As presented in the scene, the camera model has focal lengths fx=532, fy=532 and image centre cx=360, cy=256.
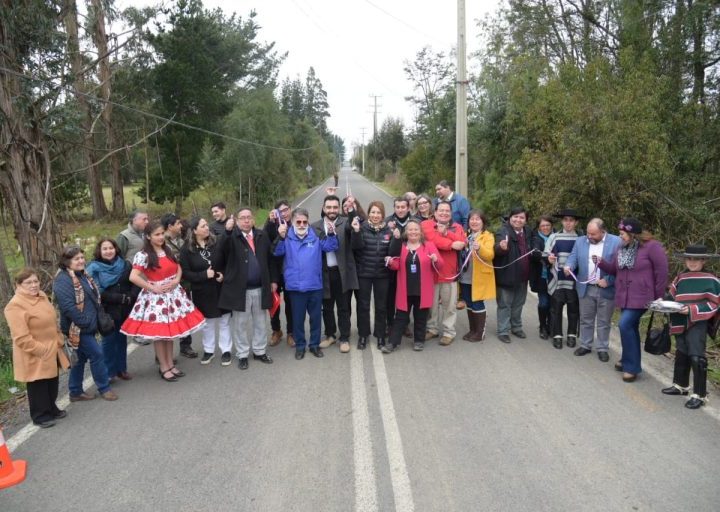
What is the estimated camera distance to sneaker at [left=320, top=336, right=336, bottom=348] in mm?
6925

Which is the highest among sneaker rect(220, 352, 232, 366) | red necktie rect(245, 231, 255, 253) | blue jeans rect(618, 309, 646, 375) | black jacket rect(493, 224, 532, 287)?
red necktie rect(245, 231, 255, 253)

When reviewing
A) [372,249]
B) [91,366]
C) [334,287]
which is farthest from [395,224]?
[91,366]

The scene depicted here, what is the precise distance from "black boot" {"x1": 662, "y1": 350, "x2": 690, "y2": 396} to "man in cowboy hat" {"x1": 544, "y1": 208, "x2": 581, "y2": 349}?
1558mm

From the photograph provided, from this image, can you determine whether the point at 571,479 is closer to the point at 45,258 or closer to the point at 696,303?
the point at 696,303

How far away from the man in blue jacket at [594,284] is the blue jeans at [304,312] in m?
3.11

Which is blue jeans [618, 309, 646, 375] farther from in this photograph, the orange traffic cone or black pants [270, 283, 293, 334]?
the orange traffic cone

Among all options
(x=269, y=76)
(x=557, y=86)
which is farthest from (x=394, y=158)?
(x=557, y=86)

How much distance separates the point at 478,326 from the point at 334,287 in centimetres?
203

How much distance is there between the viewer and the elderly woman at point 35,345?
182 inches

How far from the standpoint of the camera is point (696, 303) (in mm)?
5168

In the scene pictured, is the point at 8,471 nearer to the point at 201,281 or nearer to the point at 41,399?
the point at 41,399

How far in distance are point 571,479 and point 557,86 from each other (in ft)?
33.7

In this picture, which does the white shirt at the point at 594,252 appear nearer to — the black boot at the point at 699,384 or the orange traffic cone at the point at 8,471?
the black boot at the point at 699,384

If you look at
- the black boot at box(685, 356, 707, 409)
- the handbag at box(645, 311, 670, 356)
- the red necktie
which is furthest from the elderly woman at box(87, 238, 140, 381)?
the black boot at box(685, 356, 707, 409)
